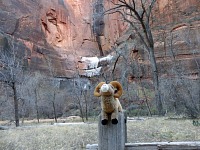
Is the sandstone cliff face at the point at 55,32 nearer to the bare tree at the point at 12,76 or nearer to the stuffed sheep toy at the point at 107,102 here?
the bare tree at the point at 12,76

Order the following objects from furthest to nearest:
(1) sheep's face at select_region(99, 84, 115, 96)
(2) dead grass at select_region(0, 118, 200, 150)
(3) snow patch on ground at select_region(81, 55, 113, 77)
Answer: (3) snow patch on ground at select_region(81, 55, 113, 77) → (2) dead grass at select_region(0, 118, 200, 150) → (1) sheep's face at select_region(99, 84, 115, 96)

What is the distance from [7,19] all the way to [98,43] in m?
17.2

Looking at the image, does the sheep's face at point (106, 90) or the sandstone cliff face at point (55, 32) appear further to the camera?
the sandstone cliff face at point (55, 32)

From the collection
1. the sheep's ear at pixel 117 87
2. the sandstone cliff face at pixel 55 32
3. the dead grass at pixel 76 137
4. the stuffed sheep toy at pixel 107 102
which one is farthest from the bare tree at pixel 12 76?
the sandstone cliff face at pixel 55 32

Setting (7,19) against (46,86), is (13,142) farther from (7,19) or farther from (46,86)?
(7,19)

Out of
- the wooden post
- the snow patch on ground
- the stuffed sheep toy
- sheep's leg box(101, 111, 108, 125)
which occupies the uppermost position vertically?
the snow patch on ground

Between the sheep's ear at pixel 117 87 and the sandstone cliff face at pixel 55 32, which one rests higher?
the sandstone cliff face at pixel 55 32

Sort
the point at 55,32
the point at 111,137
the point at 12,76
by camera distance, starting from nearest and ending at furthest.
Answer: the point at 111,137
the point at 12,76
the point at 55,32

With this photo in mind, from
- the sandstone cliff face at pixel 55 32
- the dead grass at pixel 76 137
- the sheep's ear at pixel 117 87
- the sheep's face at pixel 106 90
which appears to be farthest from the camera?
the sandstone cliff face at pixel 55 32

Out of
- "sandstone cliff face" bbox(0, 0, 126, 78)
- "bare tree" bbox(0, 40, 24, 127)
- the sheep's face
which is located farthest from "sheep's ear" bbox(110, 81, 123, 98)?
"sandstone cliff face" bbox(0, 0, 126, 78)

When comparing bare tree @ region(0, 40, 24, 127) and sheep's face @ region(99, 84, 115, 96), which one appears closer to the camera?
sheep's face @ region(99, 84, 115, 96)

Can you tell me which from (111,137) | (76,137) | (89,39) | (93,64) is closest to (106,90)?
(111,137)

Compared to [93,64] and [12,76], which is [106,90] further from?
[93,64]

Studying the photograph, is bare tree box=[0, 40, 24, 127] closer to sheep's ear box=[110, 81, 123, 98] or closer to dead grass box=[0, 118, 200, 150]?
dead grass box=[0, 118, 200, 150]
